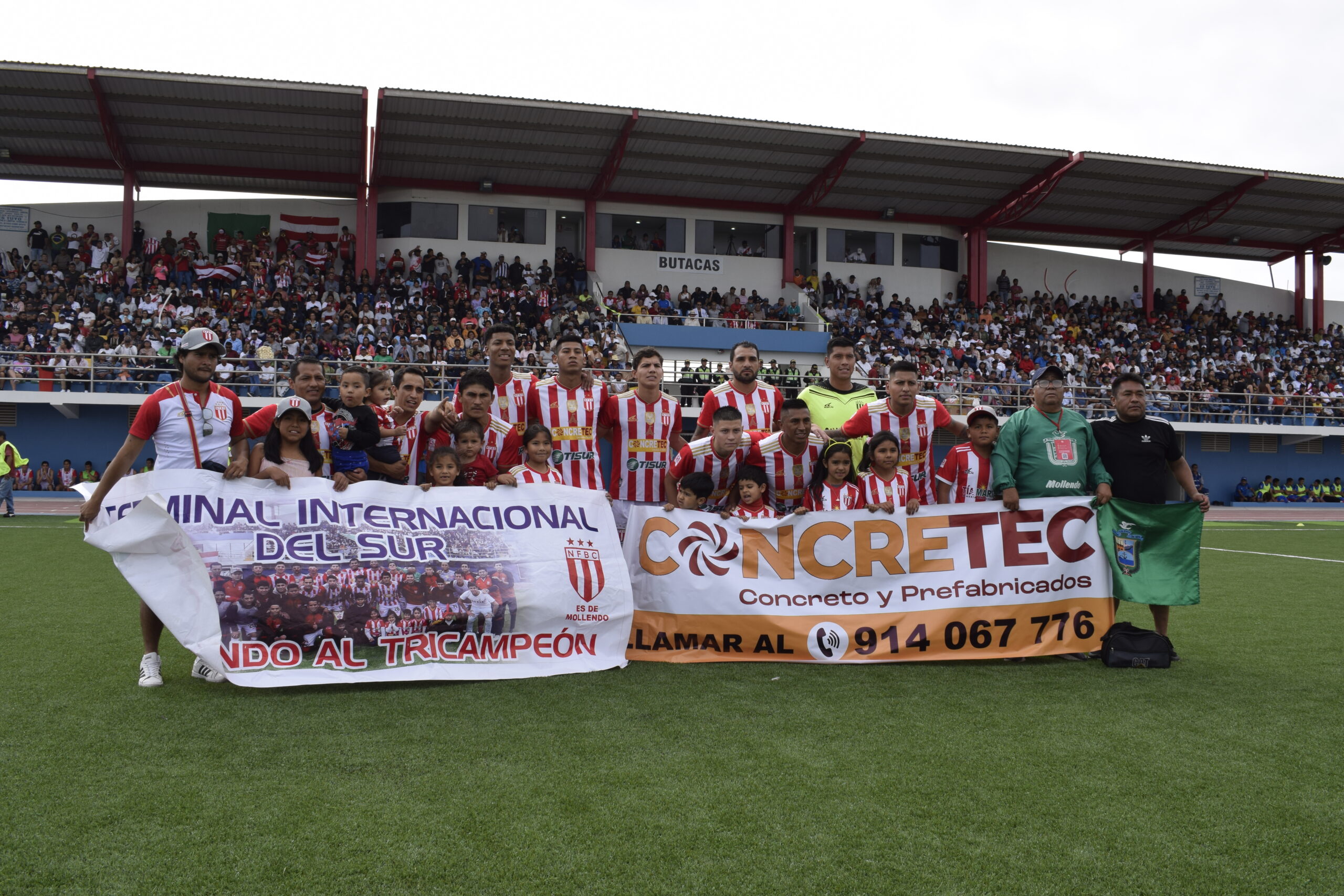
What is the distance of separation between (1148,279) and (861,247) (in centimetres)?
1137

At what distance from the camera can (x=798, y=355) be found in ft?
91.1

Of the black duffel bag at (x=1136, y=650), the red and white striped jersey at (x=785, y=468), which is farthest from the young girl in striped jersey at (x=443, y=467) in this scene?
the black duffel bag at (x=1136, y=650)

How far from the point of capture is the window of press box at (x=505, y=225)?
28.0 meters

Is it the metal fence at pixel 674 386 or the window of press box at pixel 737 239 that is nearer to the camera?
the metal fence at pixel 674 386

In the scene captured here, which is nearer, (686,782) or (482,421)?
(686,782)

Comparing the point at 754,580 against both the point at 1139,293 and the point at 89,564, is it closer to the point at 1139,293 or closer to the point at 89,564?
the point at 89,564

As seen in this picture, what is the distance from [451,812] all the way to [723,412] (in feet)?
10.8

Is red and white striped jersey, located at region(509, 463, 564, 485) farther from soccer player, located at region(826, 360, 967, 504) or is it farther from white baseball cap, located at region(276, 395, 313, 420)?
soccer player, located at region(826, 360, 967, 504)

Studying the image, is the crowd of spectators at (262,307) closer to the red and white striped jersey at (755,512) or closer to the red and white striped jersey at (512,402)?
the red and white striped jersey at (512,402)

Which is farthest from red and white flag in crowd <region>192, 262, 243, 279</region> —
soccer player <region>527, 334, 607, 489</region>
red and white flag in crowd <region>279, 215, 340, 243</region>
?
soccer player <region>527, 334, 607, 489</region>

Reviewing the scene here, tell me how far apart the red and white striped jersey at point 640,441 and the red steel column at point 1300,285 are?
37384 millimetres

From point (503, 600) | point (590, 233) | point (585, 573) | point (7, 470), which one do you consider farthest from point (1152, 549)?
point (590, 233)

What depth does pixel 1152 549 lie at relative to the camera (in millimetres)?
5773

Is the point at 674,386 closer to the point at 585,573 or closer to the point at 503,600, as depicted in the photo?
the point at 585,573
